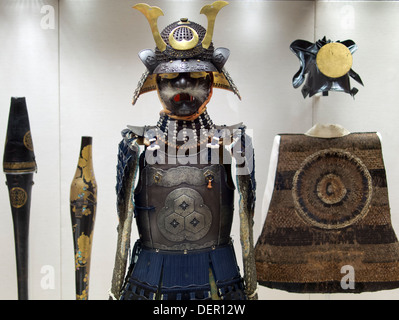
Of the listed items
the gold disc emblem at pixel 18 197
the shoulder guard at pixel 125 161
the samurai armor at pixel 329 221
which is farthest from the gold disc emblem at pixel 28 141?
the samurai armor at pixel 329 221

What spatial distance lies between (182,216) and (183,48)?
732mm

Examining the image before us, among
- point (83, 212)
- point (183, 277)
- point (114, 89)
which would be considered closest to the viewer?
point (183, 277)

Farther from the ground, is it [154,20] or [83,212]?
[154,20]

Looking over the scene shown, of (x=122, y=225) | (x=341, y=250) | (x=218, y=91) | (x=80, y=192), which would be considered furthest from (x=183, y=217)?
(x=341, y=250)

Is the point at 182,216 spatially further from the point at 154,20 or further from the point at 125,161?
the point at 154,20

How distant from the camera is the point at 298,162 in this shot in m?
2.66

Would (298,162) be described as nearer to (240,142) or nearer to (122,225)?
(240,142)

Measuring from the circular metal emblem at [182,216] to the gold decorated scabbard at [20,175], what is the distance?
683 mm

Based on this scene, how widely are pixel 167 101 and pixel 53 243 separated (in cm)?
94

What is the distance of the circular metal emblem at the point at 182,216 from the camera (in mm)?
2254

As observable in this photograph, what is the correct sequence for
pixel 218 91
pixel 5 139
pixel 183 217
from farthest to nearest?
pixel 218 91 → pixel 5 139 → pixel 183 217

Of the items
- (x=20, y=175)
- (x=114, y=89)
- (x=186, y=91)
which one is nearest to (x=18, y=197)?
(x=20, y=175)

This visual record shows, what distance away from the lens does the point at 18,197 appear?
2441 millimetres

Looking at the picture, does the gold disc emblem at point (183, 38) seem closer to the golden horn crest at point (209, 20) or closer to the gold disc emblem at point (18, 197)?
the golden horn crest at point (209, 20)
